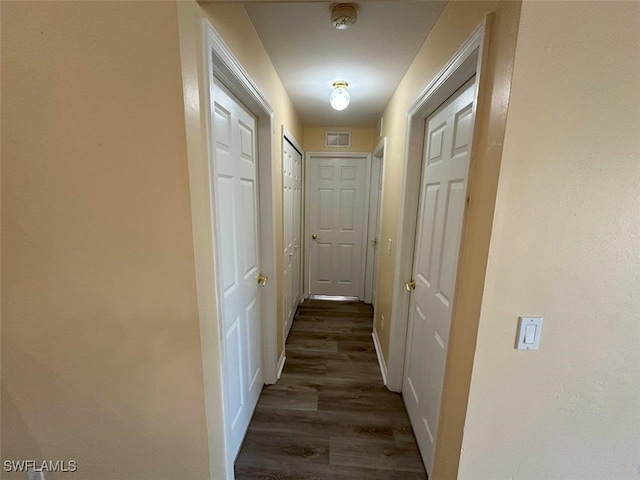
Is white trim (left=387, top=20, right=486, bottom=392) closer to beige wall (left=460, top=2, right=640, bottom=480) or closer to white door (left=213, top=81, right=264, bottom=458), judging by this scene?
beige wall (left=460, top=2, right=640, bottom=480)

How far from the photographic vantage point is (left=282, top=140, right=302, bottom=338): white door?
240 centimetres

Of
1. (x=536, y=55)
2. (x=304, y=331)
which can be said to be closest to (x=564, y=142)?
(x=536, y=55)

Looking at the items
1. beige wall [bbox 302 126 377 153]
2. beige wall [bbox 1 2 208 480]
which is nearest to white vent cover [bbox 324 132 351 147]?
beige wall [bbox 302 126 377 153]

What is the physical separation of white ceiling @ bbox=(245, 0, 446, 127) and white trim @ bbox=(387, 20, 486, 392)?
31cm

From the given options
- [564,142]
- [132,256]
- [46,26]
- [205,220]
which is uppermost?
[46,26]

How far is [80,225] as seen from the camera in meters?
0.84

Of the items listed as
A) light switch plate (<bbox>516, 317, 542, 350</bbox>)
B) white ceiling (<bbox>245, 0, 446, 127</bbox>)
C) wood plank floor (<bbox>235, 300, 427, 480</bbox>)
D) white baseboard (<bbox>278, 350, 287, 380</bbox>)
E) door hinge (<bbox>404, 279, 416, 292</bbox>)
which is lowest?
wood plank floor (<bbox>235, 300, 427, 480</bbox>)

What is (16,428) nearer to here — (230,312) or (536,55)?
(230,312)

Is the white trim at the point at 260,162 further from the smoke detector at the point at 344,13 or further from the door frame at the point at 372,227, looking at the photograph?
the door frame at the point at 372,227

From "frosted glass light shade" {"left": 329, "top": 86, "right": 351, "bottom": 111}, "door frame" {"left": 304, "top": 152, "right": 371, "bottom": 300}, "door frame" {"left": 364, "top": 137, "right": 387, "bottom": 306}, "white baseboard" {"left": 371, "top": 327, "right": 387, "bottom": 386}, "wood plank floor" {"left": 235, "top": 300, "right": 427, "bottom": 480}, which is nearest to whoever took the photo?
"wood plank floor" {"left": 235, "top": 300, "right": 427, "bottom": 480}

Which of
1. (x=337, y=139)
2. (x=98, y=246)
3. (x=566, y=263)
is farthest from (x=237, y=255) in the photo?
(x=337, y=139)

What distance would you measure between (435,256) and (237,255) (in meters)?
1.05

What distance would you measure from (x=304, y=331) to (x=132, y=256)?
2230 millimetres

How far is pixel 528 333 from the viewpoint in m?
0.82
